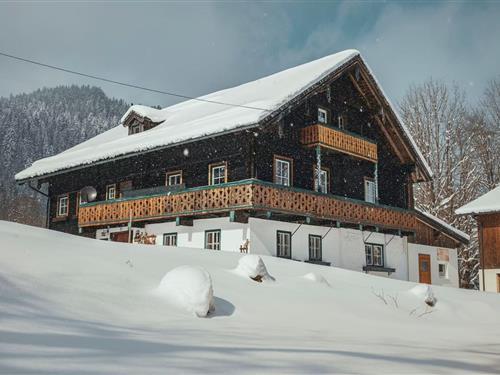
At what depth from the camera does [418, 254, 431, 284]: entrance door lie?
26898 mm

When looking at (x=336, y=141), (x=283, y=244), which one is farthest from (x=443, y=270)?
(x=283, y=244)

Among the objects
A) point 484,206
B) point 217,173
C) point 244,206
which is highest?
point 217,173

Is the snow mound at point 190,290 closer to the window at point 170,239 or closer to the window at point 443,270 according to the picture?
the window at point 170,239

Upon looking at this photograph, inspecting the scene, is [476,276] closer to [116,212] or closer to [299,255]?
[299,255]

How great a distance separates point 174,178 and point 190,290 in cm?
1476

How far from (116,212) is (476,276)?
824 inches

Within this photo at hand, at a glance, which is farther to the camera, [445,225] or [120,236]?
[445,225]

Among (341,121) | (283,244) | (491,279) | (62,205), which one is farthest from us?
(62,205)

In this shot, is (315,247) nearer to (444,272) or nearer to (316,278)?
(316,278)

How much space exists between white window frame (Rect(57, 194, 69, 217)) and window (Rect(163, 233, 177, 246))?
8.21m

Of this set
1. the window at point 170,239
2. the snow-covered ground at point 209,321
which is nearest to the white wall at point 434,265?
the window at point 170,239

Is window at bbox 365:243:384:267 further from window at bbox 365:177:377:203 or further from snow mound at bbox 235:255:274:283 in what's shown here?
snow mound at bbox 235:255:274:283

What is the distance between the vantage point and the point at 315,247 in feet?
73.0

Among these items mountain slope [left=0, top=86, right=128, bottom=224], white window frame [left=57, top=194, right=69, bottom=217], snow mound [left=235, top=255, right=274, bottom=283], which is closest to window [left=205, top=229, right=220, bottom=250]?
snow mound [left=235, top=255, right=274, bottom=283]
